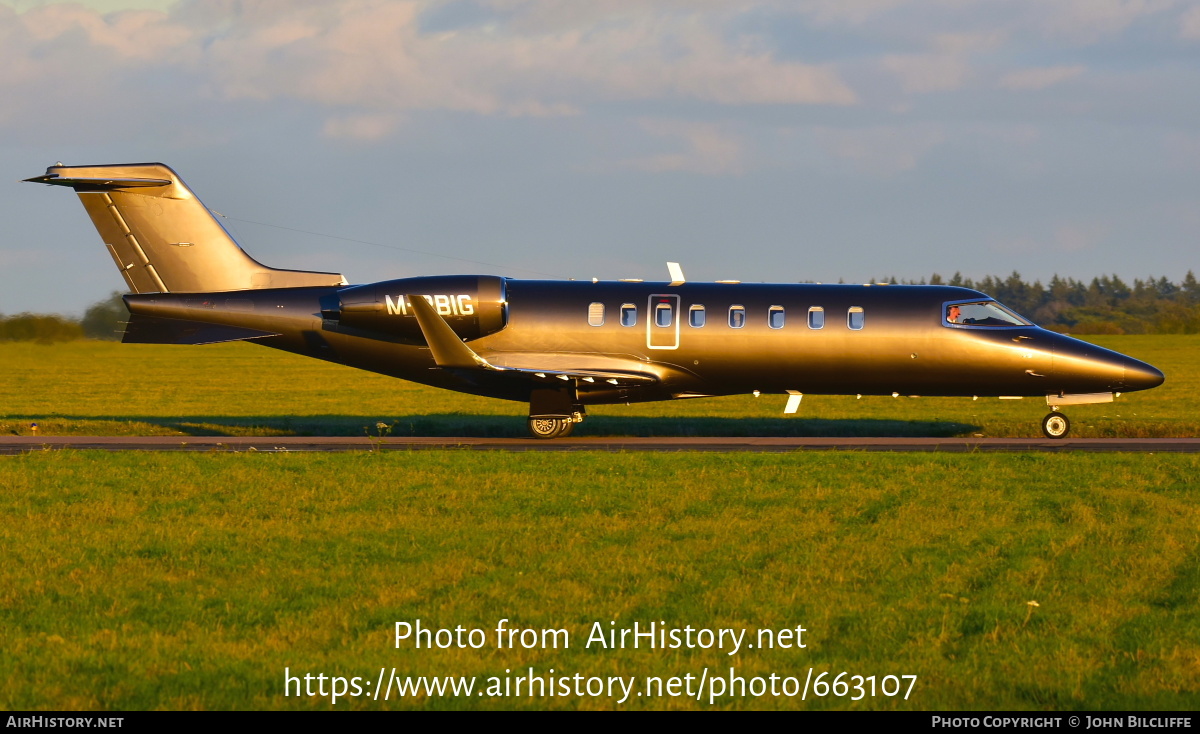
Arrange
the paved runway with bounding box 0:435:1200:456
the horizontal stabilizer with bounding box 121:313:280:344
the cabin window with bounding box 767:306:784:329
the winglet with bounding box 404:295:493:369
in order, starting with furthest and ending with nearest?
the horizontal stabilizer with bounding box 121:313:280:344, the cabin window with bounding box 767:306:784:329, the winglet with bounding box 404:295:493:369, the paved runway with bounding box 0:435:1200:456

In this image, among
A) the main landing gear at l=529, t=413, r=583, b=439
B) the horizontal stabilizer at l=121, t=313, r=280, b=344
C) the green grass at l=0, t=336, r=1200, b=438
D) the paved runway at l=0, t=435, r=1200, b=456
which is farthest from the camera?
the green grass at l=0, t=336, r=1200, b=438

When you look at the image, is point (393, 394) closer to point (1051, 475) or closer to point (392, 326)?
point (392, 326)

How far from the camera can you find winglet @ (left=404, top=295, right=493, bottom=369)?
23266 mm

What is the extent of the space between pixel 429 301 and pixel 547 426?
362 centimetres

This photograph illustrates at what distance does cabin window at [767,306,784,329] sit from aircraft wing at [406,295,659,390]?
2.64 meters

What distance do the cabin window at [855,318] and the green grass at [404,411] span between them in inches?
142

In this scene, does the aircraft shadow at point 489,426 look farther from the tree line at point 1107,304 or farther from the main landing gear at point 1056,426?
the tree line at point 1107,304

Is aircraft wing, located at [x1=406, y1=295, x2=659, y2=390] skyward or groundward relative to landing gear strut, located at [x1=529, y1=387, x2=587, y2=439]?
skyward

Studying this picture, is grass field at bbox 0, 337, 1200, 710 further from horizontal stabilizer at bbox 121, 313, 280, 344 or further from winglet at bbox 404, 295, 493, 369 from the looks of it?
horizontal stabilizer at bbox 121, 313, 280, 344

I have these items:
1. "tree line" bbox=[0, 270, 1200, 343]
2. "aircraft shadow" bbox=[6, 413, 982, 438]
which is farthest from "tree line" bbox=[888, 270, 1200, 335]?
"aircraft shadow" bbox=[6, 413, 982, 438]

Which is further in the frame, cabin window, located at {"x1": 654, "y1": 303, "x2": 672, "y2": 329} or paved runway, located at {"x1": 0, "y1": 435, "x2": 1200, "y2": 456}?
cabin window, located at {"x1": 654, "y1": 303, "x2": 672, "y2": 329}

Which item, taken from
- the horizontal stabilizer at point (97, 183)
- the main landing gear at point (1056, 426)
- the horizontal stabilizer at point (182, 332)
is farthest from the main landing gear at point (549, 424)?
the main landing gear at point (1056, 426)

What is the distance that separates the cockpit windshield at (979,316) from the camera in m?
24.8

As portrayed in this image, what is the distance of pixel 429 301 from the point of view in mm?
24359
